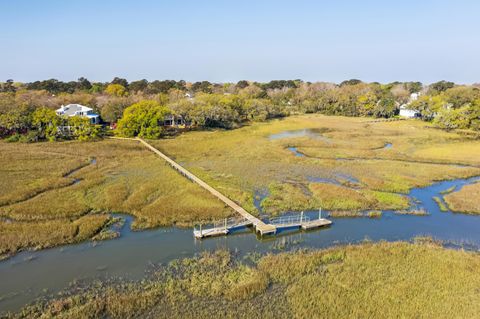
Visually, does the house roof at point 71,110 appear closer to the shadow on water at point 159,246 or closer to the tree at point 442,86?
the shadow on water at point 159,246

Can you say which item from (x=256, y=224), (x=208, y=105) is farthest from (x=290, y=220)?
(x=208, y=105)

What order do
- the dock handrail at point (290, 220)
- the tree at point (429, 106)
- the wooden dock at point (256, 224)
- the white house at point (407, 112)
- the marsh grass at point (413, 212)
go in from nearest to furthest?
the wooden dock at point (256, 224), the dock handrail at point (290, 220), the marsh grass at point (413, 212), the tree at point (429, 106), the white house at point (407, 112)

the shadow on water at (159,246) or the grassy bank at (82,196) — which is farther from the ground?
the grassy bank at (82,196)

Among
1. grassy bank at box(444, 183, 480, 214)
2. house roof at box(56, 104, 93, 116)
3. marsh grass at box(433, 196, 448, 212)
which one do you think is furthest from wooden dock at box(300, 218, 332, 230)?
house roof at box(56, 104, 93, 116)

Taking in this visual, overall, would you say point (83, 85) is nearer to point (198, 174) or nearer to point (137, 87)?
point (137, 87)

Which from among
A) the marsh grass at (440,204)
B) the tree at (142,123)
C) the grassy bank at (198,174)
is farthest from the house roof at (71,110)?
the marsh grass at (440,204)

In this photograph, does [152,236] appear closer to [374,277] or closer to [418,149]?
[374,277]
